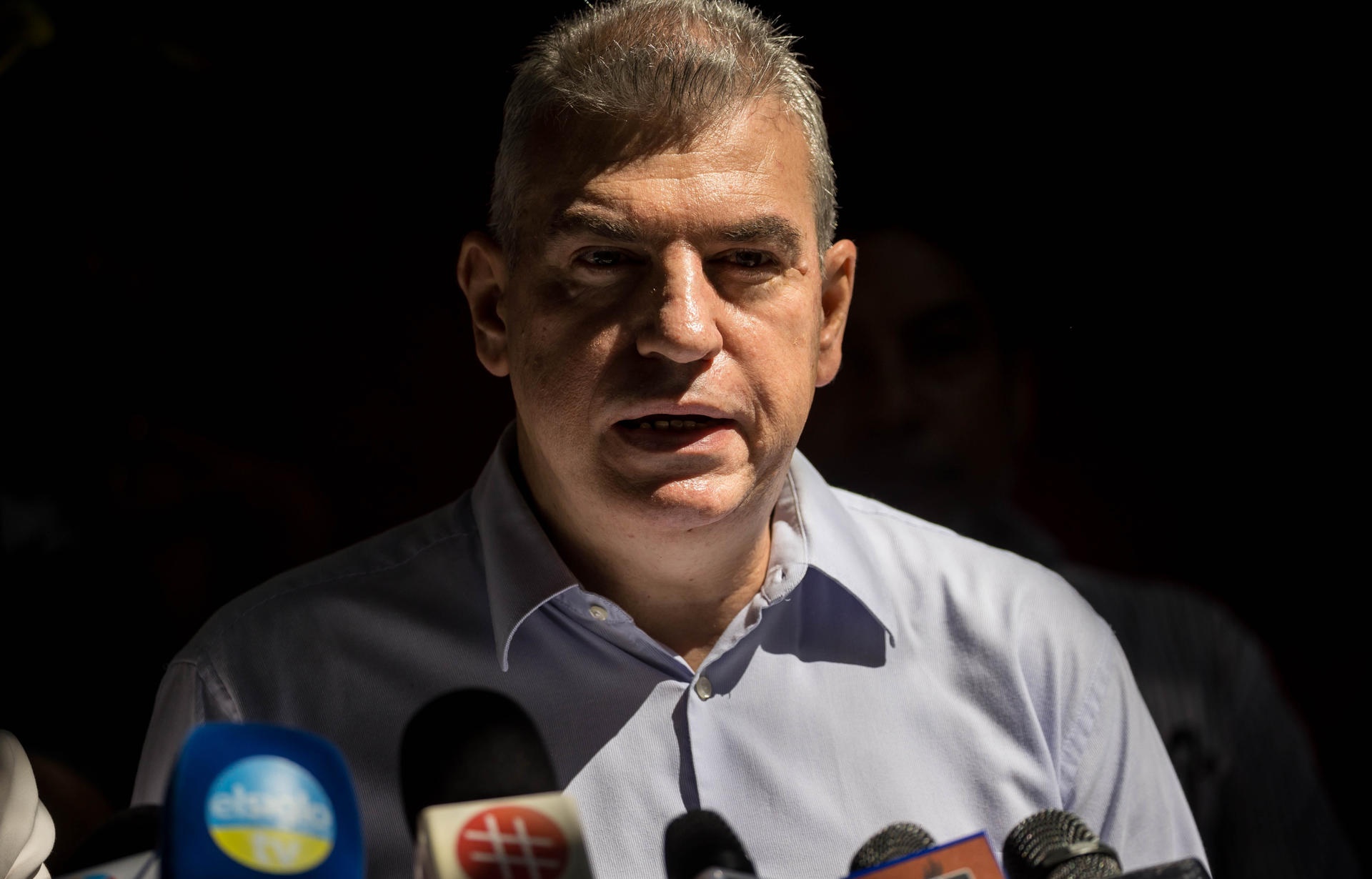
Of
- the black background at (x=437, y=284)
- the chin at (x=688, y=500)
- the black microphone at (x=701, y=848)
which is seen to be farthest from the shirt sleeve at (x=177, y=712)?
the black microphone at (x=701, y=848)

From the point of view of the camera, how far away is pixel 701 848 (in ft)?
3.43

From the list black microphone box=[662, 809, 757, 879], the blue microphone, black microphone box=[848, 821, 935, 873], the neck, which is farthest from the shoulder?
the blue microphone

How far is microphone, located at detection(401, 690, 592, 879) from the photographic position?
2.97 feet

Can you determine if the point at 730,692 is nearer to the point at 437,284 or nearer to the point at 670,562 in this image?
the point at 670,562

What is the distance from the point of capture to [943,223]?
2441 mm

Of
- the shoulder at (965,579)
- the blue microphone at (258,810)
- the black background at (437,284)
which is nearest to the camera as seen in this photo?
the blue microphone at (258,810)

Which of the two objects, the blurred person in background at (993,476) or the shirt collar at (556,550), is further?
the blurred person in background at (993,476)

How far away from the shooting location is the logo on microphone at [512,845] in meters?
0.90

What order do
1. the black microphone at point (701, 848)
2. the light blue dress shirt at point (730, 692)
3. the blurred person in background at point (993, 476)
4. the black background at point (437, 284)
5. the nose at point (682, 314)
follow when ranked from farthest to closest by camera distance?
the blurred person in background at point (993, 476)
the black background at point (437, 284)
the light blue dress shirt at point (730, 692)
the nose at point (682, 314)
the black microphone at point (701, 848)

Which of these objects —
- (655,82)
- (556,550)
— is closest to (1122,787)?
(556,550)

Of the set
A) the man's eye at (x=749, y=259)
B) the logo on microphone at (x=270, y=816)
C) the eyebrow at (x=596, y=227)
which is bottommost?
the logo on microphone at (x=270, y=816)

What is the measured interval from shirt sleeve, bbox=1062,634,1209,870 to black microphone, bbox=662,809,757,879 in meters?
0.97

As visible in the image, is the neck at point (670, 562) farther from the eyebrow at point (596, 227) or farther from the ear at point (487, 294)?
the eyebrow at point (596, 227)

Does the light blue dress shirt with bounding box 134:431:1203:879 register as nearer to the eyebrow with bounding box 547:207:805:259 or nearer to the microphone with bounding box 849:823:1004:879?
the eyebrow with bounding box 547:207:805:259
